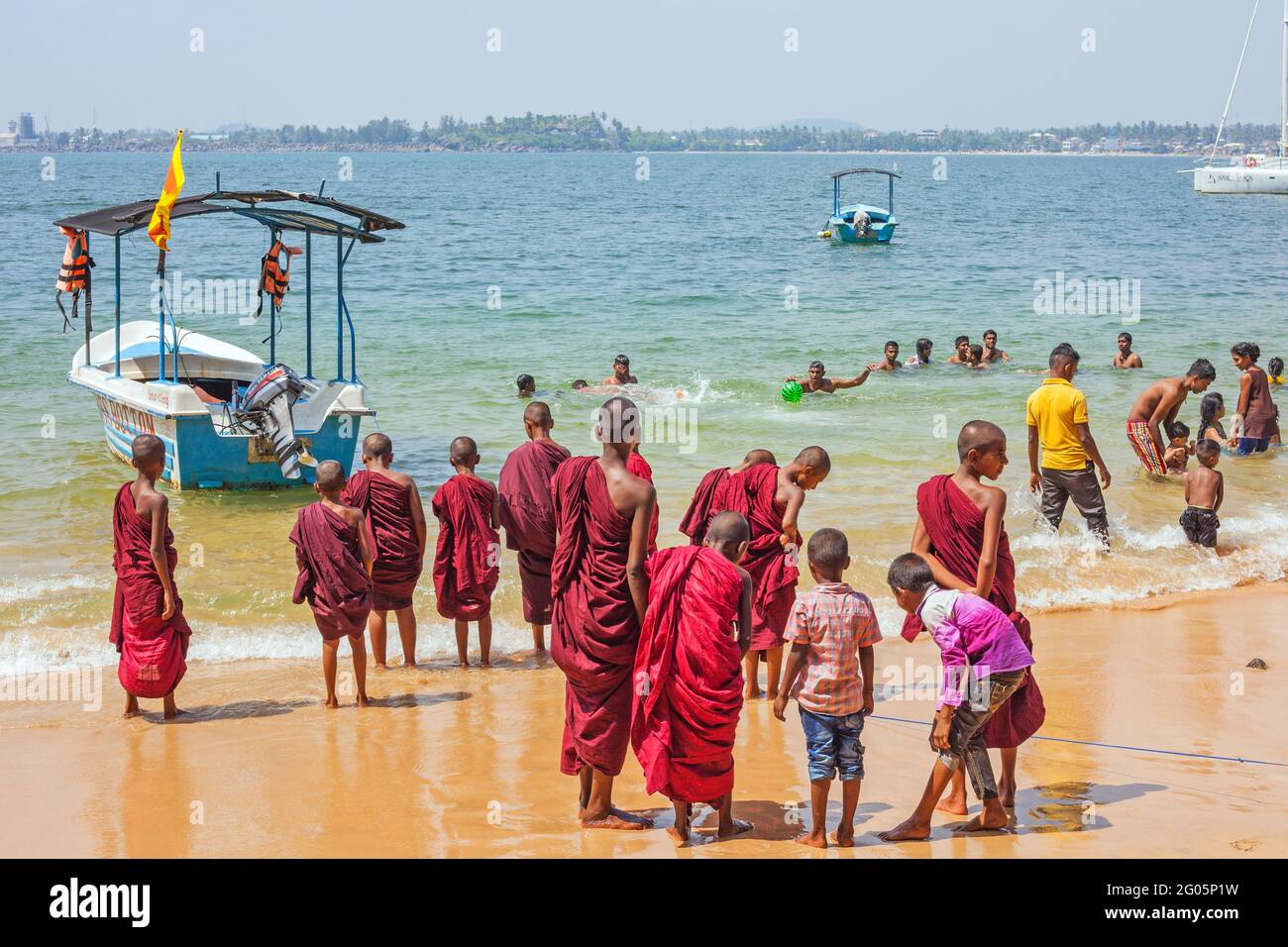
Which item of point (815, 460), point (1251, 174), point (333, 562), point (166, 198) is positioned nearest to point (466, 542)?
point (333, 562)

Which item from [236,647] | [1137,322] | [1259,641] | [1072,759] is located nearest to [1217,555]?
[1259,641]

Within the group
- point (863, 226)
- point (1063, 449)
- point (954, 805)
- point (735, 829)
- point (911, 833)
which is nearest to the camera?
point (911, 833)

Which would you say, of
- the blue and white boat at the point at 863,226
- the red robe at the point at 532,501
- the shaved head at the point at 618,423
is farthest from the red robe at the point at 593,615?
the blue and white boat at the point at 863,226

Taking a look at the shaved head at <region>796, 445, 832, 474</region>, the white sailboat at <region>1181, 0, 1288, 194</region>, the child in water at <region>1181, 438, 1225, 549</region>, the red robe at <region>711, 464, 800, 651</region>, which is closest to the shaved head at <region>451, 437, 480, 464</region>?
the red robe at <region>711, 464, 800, 651</region>

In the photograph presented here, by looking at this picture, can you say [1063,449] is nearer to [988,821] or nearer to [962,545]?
[962,545]

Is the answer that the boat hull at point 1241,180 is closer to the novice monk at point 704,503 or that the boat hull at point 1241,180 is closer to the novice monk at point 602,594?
the novice monk at point 704,503

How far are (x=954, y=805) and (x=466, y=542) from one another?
11.4 ft

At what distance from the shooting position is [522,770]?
19.7ft

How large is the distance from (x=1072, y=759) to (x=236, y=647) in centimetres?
519

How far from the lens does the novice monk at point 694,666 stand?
4895mm

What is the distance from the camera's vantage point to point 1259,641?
314 inches

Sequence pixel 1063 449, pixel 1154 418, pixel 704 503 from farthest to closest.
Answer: pixel 1154 418 < pixel 1063 449 < pixel 704 503

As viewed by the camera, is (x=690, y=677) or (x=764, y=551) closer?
(x=690, y=677)

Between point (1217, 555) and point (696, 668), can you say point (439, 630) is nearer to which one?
point (696, 668)
